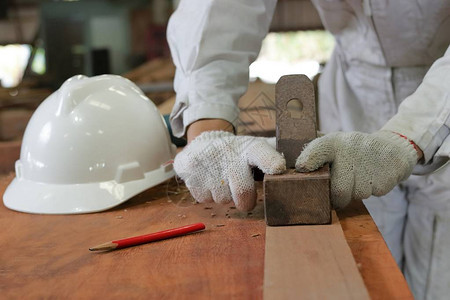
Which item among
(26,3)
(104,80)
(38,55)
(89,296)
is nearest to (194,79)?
(104,80)

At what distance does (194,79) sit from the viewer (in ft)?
5.24

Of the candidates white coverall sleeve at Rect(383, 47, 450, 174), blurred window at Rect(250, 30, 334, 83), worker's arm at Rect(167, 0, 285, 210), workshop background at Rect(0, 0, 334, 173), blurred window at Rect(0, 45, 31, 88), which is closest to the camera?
white coverall sleeve at Rect(383, 47, 450, 174)

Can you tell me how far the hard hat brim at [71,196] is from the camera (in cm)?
137

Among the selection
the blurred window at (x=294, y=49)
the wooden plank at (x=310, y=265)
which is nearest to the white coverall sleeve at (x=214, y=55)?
the wooden plank at (x=310, y=265)

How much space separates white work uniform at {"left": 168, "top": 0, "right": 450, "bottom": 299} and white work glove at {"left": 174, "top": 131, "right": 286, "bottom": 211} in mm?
269

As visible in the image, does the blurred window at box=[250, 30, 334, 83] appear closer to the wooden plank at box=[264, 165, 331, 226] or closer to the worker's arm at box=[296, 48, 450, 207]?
the worker's arm at box=[296, 48, 450, 207]

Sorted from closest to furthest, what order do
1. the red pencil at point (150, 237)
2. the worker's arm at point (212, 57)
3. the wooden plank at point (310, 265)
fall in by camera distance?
the wooden plank at point (310, 265) < the red pencil at point (150, 237) < the worker's arm at point (212, 57)

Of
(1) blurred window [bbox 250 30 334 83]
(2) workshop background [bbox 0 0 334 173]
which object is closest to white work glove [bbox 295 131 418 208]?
(2) workshop background [bbox 0 0 334 173]

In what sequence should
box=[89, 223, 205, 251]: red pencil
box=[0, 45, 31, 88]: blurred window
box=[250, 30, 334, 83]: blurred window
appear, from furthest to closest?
box=[250, 30, 334, 83]: blurred window, box=[0, 45, 31, 88]: blurred window, box=[89, 223, 205, 251]: red pencil

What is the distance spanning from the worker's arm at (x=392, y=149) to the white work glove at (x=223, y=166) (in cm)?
12

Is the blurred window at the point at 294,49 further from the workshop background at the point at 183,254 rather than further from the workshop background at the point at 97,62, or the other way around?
the workshop background at the point at 183,254

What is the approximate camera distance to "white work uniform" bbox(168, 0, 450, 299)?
1.38 metres

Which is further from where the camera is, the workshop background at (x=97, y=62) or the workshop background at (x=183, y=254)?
the workshop background at (x=97, y=62)

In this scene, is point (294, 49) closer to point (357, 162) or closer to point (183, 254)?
point (357, 162)
